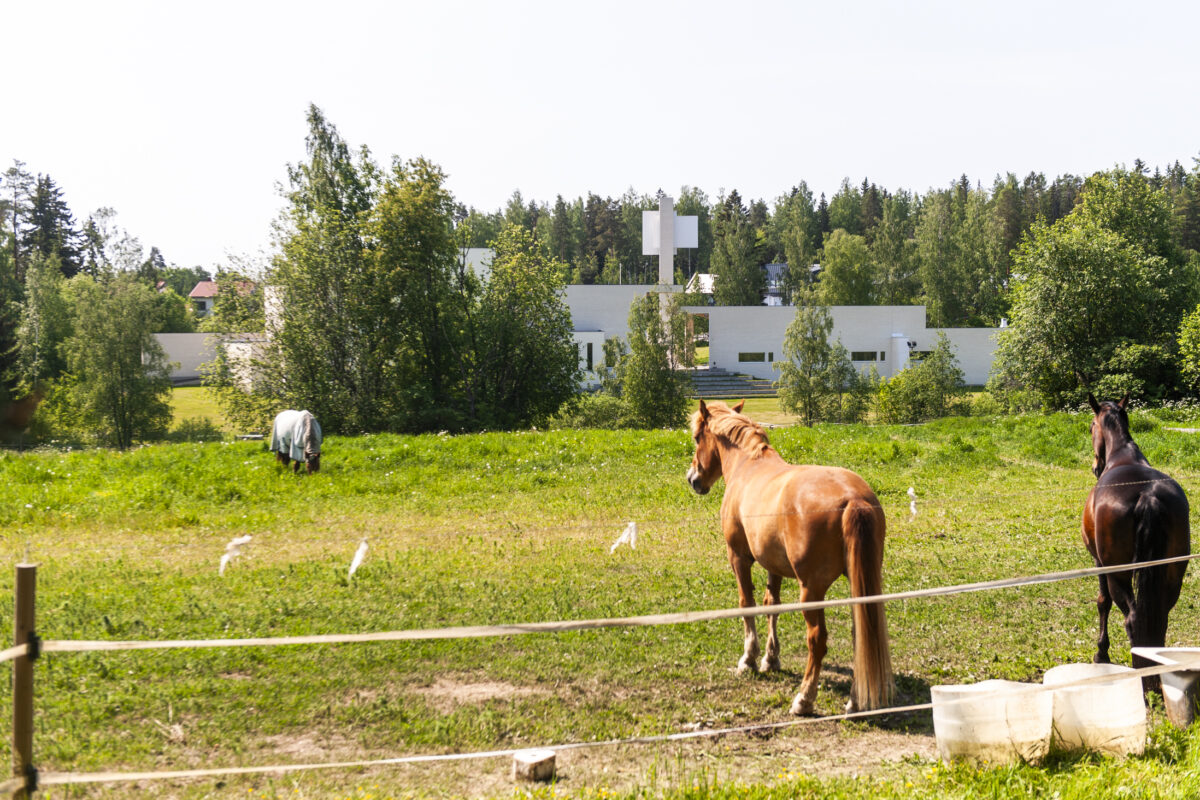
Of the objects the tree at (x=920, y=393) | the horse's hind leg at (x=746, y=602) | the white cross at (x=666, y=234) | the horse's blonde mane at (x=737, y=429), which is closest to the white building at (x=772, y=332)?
the white cross at (x=666, y=234)

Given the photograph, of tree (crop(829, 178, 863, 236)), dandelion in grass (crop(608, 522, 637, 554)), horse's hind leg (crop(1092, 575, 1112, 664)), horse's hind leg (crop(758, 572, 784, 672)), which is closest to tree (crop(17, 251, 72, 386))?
dandelion in grass (crop(608, 522, 637, 554))

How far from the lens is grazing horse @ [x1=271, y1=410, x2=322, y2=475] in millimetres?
16422

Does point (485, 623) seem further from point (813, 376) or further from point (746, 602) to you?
point (813, 376)

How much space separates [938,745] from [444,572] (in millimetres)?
6322

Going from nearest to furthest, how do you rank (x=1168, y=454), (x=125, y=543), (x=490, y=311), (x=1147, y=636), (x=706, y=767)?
(x=706, y=767) < (x=1147, y=636) < (x=125, y=543) < (x=1168, y=454) < (x=490, y=311)

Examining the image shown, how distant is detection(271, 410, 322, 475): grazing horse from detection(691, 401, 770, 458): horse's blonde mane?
10715mm

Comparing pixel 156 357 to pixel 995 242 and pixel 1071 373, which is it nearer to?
pixel 1071 373

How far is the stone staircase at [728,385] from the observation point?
6244cm

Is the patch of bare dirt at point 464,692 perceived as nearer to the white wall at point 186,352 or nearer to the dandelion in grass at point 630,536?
the dandelion in grass at point 630,536

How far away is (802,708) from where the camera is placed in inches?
227

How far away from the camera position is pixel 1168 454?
17406 millimetres

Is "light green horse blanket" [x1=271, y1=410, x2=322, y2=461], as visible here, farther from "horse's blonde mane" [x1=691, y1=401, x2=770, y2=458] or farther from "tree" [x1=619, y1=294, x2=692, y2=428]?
"tree" [x1=619, y1=294, x2=692, y2=428]

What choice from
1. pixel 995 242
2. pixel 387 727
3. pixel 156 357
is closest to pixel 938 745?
pixel 387 727

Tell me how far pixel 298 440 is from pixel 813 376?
35.9 m
